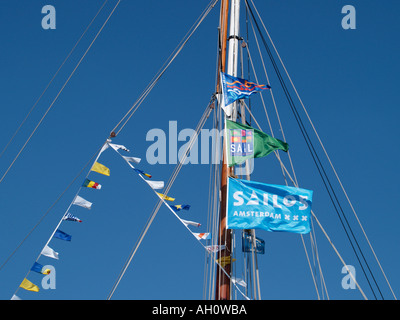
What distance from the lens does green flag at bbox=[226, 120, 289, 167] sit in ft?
87.3

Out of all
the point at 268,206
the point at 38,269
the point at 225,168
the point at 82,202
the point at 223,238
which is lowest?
the point at 38,269

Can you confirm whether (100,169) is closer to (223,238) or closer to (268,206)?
(223,238)

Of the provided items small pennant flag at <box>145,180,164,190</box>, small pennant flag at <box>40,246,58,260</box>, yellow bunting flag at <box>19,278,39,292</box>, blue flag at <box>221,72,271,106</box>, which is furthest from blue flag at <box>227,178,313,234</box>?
yellow bunting flag at <box>19,278,39,292</box>

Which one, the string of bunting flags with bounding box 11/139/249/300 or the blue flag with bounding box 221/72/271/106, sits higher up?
the blue flag with bounding box 221/72/271/106

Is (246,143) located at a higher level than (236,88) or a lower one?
lower

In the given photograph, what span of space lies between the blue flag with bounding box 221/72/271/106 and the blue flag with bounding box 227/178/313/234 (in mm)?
3384

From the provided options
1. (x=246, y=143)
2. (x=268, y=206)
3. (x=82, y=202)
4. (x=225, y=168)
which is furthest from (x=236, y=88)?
(x=82, y=202)

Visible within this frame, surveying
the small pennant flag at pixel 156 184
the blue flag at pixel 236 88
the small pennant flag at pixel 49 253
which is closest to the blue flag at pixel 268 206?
the small pennant flag at pixel 156 184

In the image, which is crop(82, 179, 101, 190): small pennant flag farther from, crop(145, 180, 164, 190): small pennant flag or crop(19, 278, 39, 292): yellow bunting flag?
crop(19, 278, 39, 292): yellow bunting flag

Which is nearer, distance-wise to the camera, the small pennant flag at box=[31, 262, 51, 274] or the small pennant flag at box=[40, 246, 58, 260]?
the small pennant flag at box=[31, 262, 51, 274]

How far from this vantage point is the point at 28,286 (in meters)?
22.0

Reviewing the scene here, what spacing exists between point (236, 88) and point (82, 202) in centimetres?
740

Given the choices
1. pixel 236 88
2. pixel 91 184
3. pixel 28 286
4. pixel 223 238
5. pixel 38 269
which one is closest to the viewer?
pixel 28 286
